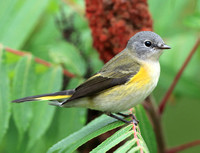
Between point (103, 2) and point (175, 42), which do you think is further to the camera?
point (175, 42)

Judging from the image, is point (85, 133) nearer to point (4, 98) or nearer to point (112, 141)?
point (112, 141)

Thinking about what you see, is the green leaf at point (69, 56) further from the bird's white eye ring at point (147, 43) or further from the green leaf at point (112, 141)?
the green leaf at point (112, 141)

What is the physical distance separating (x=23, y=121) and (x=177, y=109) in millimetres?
4154

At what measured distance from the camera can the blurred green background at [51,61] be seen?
3.69 m

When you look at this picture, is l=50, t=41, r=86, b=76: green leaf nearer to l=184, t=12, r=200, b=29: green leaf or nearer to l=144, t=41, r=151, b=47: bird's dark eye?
l=144, t=41, r=151, b=47: bird's dark eye

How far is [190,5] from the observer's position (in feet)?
20.3

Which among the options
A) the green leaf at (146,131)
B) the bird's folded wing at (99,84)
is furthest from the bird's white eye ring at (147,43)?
the green leaf at (146,131)

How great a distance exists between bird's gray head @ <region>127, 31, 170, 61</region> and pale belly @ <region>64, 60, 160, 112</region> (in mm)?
178

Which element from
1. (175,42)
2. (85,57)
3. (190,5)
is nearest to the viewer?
(85,57)

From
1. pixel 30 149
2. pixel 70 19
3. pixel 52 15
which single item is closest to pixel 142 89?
pixel 30 149

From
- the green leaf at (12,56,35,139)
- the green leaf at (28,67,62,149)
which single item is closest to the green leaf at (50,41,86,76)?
the green leaf at (28,67,62,149)

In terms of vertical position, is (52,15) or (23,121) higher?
(52,15)

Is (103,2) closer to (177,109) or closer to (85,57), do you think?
(85,57)

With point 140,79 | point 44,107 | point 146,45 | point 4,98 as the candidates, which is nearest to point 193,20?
point 146,45
